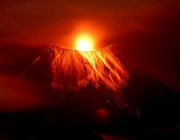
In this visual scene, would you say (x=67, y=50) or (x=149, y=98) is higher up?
(x=67, y=50)

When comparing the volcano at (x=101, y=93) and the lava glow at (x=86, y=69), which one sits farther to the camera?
the lava glow at (x=86, y=69)

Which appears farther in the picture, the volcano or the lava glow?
the lava glow

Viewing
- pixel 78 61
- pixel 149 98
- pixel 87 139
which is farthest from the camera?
pixel 78 61

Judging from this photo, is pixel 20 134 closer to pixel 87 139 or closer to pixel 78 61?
pixel 87 139

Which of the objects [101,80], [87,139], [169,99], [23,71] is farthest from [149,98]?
[87,139]
